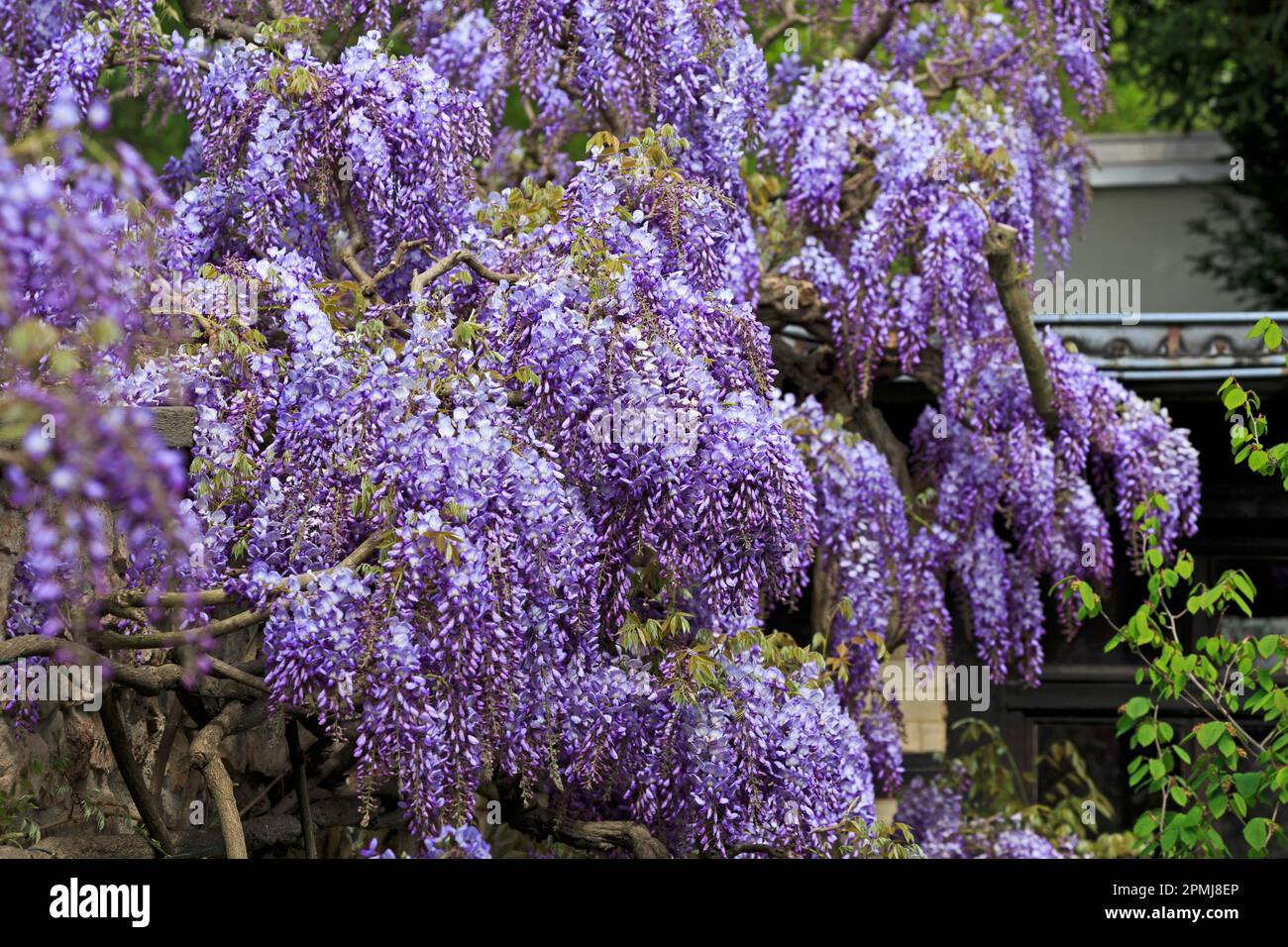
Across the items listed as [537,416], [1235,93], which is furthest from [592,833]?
[1235,93]

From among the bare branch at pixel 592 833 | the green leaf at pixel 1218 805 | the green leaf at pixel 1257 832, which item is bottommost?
the bare branch at pixel 592 833

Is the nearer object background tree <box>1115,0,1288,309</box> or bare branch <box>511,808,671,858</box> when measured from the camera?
bare branch <box>511,808,671,858</box>

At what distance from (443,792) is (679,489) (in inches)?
45.4

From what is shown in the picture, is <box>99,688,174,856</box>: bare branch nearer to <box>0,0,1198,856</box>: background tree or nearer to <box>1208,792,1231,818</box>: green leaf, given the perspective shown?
<box>0,0,1198,856</box>: background tree

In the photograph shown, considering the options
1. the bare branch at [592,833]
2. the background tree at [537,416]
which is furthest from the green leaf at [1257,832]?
the bare branch at [592,833]

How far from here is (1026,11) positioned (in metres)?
8.38

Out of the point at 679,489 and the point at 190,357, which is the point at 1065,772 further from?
the point at 190,357

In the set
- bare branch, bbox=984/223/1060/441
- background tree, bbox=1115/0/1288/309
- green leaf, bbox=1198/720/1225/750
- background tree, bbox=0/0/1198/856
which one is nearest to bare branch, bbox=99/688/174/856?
background tree, bbox=0/0/1198/856

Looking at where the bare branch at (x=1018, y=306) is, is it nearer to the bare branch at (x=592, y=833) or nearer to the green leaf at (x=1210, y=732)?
the green leaf at (x=1210, y=732)

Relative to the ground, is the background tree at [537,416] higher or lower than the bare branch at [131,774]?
higher

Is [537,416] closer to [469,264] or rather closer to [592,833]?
[469,264]

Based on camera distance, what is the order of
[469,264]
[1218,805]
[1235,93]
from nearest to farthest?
[1218,805], [469,264], [1235,93]

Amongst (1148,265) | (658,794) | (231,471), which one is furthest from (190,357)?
(1148,265)

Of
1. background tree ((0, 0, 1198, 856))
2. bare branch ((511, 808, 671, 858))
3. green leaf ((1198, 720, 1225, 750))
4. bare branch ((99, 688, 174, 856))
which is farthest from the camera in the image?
bare branch ((511, 808, 671, 858))
